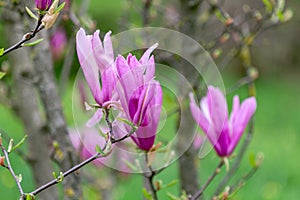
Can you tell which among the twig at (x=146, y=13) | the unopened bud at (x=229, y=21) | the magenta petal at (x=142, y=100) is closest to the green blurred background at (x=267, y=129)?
the twig at (x=146, y=13)

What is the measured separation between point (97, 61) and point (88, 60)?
0.01 meters

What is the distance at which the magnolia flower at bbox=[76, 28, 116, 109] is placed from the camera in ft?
2.70

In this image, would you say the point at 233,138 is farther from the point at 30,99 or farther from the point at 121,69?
the point at 30,99

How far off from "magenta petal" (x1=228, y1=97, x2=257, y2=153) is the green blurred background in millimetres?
369

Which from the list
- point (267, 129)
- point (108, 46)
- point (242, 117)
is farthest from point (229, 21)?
point (267, 129)

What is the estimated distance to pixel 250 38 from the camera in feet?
4.80

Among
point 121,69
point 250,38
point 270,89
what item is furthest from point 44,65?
point 270,89

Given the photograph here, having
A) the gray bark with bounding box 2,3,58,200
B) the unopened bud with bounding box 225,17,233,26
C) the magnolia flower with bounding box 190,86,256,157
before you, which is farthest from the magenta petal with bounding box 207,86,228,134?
the gray bark with bounding box 2,3,58,200

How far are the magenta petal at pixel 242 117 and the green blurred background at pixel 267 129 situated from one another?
369 mm

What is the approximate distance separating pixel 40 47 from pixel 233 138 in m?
0.48

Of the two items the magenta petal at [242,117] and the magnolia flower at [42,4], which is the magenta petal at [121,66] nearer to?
the magnolia flower at [42,4]

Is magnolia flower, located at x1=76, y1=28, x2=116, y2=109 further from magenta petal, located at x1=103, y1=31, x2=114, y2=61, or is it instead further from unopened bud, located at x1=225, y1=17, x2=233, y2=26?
unopened bud, located at x1=225, y1=17, x2=233, y2=26

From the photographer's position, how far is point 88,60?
0.83 metres

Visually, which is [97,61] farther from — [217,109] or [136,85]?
[217,109]
